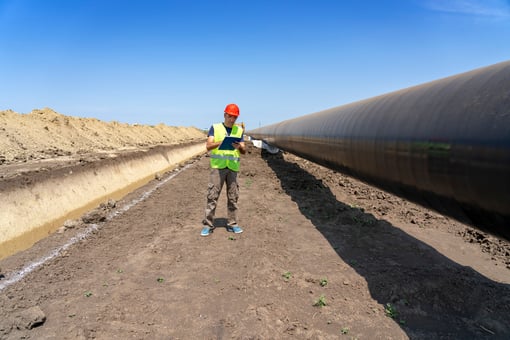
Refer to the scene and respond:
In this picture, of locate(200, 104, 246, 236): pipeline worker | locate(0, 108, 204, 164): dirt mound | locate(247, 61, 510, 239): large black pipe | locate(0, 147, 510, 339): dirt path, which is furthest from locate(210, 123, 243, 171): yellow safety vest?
locate(0, 108, 204, 164): dirt mound

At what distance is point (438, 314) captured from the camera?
2840mm

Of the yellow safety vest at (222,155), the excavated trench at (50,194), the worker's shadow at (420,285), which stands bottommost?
the worker's shadow at (420,285)

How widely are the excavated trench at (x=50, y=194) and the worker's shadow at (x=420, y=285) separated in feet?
16.4

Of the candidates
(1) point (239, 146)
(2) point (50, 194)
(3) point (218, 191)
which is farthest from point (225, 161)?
(2) point (50, 194)

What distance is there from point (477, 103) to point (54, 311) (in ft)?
12.1

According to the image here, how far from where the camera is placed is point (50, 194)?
23.2 ft

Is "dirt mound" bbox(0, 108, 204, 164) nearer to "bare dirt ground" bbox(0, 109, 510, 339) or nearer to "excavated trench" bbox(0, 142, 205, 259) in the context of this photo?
"excavated trench" bbox(0, 142, 205, 259)

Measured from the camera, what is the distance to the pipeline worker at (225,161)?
5078 millimetres

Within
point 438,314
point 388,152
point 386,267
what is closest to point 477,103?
point 388,152

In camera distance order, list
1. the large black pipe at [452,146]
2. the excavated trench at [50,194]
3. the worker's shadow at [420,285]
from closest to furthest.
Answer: the large black pipe at [452,146] → the worker's shadow at [420,285] → the excavated trench at [50,194]

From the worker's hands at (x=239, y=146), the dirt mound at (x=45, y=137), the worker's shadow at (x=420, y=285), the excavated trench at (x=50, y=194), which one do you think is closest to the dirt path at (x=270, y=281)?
the worker's shadow at (x=420, y=285)

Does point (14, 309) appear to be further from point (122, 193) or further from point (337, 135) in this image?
point (122, 193)

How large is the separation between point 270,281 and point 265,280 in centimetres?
6

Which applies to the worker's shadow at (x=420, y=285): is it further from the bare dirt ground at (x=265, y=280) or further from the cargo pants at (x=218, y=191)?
the cargo pants at (x=218, y=191)
